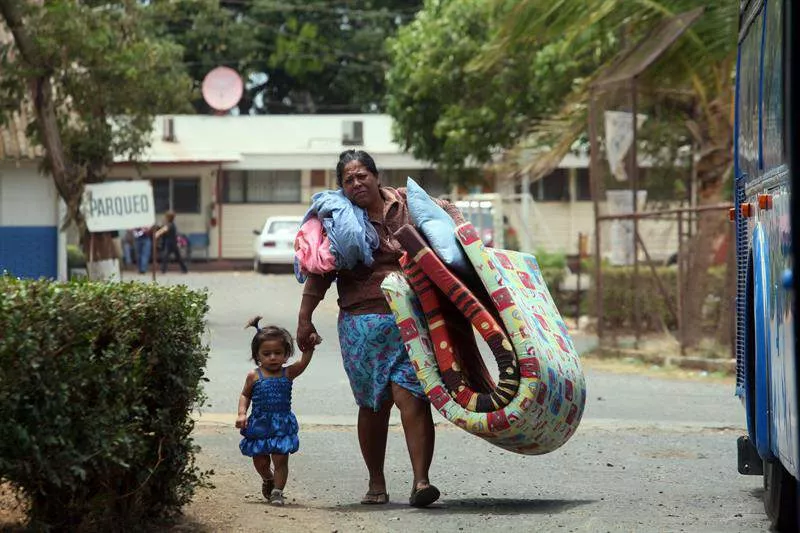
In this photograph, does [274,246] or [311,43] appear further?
[311,43]

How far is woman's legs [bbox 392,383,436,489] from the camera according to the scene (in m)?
7.43

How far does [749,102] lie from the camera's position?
24.3 ft

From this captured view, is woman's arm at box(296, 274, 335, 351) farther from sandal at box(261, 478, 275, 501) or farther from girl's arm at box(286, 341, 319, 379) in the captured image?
sandal at box(261, 478, 275, 501)

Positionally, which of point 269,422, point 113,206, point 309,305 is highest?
point 113,206

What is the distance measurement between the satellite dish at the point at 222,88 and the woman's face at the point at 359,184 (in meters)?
38.6

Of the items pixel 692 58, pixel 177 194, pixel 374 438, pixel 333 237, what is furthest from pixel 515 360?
pixel 177 194

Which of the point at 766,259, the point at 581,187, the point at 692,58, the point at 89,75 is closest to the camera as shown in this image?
the point at 766,259

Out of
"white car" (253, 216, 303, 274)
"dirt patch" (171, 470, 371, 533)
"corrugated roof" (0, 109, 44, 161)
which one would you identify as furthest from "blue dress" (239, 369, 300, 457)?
"white car" (253, 216, 303, 274)

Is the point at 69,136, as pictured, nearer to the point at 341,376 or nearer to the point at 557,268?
the point at 341,376

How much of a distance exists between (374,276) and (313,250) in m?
0.35

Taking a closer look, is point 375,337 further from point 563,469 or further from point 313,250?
point 563,469

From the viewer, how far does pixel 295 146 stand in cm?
4638

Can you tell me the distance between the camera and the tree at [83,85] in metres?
18.4

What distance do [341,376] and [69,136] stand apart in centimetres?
719
